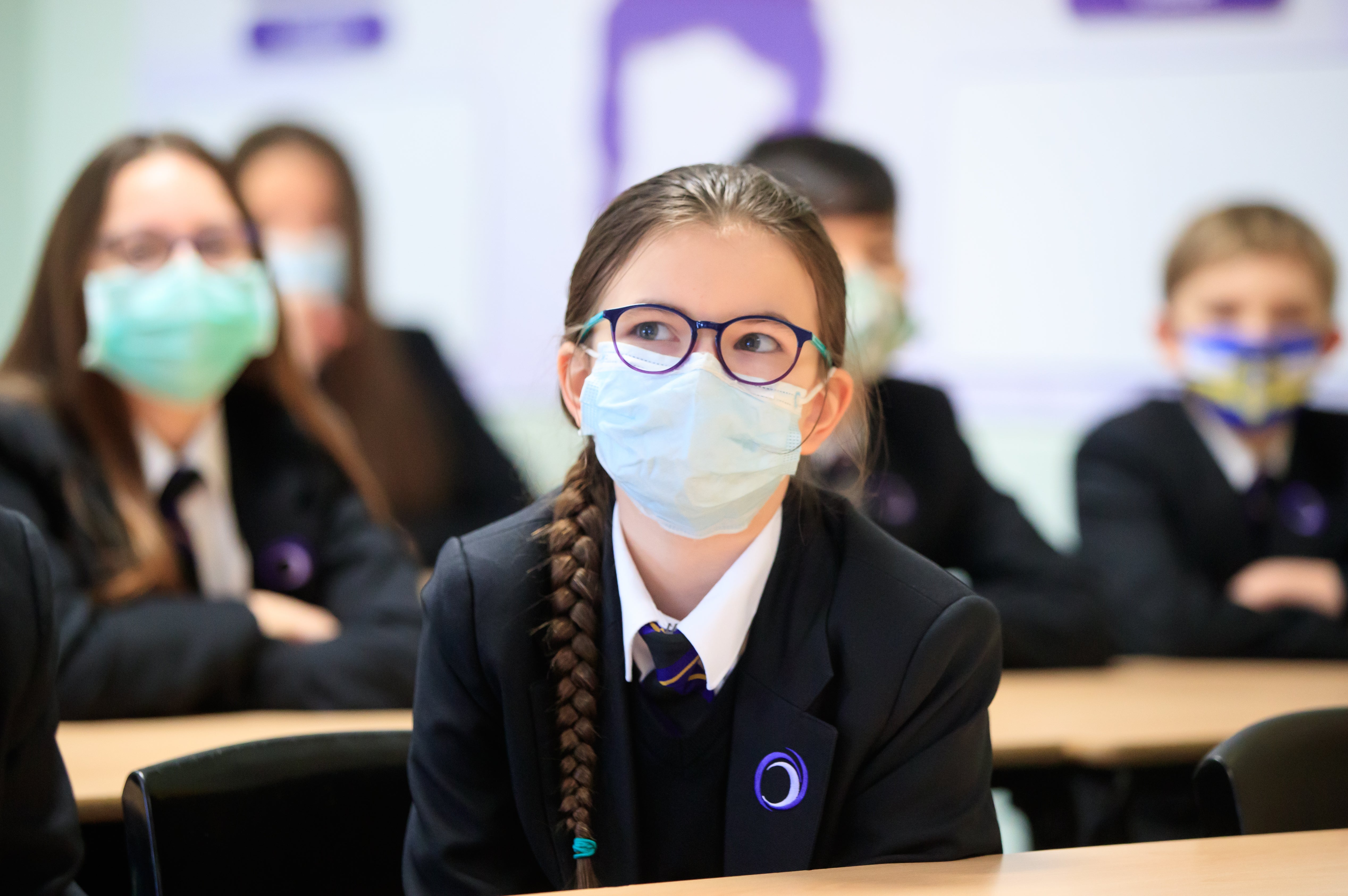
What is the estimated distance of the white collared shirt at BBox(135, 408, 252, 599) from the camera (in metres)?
2.14

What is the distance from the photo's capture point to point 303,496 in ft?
7.53

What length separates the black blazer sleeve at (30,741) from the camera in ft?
3.86

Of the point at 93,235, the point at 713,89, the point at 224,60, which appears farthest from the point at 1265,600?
the point at 224,60

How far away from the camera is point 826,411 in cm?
135

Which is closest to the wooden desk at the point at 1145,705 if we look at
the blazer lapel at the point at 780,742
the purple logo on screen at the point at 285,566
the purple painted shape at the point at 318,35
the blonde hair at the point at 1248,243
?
the blazer lapel at the point at 780,742

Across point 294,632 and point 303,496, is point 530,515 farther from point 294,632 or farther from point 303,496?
point 303,496

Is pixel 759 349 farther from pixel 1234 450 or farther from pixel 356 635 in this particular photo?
pixel 1234 450

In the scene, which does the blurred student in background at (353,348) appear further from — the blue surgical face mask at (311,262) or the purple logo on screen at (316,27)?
the purple logo on screen at (316,27)

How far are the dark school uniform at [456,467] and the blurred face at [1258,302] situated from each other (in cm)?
174

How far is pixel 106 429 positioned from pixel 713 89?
2281 mm

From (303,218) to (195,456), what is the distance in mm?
1179

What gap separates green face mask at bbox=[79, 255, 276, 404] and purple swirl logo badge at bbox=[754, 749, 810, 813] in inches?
55.2

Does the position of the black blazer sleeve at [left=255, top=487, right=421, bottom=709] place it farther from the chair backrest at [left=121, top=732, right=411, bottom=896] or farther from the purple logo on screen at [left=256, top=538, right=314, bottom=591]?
the chair backrest at [left=121, top=732, right=411, bottom=896]

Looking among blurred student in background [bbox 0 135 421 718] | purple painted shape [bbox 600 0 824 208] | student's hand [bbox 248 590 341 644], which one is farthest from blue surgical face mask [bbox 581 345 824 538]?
purple painted shape [bbox 600 0 824 208]
